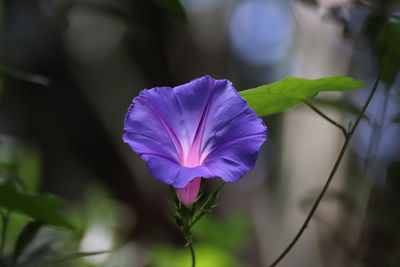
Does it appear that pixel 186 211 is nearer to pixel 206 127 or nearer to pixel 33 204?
pixel 206 127

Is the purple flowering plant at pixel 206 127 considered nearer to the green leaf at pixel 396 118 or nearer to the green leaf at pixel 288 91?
the green leaf at pixel 288 91

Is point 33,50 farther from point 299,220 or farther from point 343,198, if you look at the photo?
point 343,198

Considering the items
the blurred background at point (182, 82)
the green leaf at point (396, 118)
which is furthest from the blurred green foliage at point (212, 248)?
the green leaf at point (396, 118)

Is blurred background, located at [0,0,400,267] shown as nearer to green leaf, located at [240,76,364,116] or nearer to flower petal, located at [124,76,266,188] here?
green leaf, located at [240,76,364,116]

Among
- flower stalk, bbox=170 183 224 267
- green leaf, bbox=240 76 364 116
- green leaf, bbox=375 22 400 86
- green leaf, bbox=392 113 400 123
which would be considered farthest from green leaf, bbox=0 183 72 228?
green leaf, bbox=392 113 400 123

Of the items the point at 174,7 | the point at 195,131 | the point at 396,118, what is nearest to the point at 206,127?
the point at 195,131

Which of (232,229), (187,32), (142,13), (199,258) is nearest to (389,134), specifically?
(232,229)
